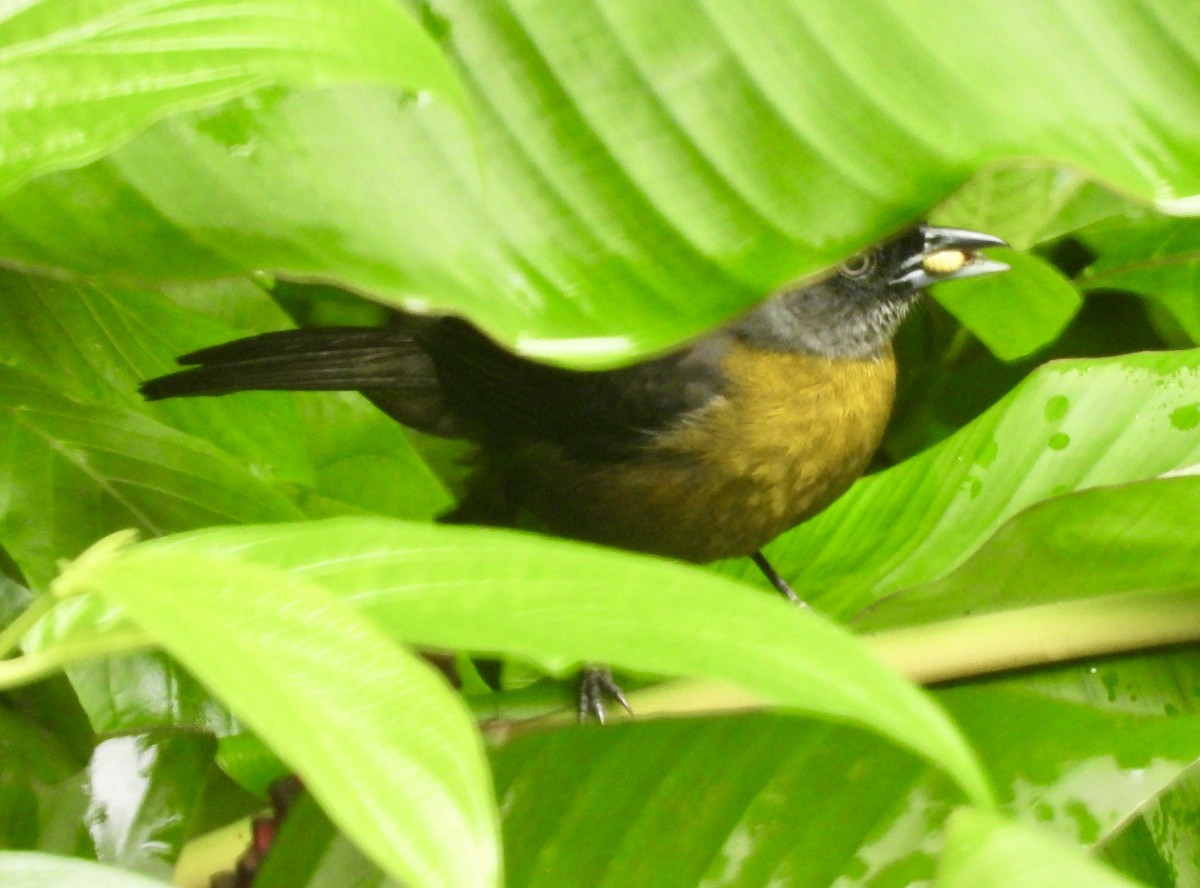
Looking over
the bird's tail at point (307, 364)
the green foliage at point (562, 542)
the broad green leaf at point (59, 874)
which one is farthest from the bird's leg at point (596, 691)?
the broad green leaf at point (59, 874)

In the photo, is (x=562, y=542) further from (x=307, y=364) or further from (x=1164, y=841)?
(x=307, y=364)

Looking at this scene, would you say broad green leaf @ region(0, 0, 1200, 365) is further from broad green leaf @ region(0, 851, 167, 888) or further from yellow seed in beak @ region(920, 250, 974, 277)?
yellow seed in beak @ region(920, 250, 974, 277)

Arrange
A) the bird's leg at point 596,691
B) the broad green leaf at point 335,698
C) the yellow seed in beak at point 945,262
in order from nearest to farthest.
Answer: the broad green leaf at point 335,698
the bird's leg at point 596,691
the yellow seed in beak at point 945,262

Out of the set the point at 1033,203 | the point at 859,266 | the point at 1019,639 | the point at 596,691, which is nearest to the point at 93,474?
the point at 596,691

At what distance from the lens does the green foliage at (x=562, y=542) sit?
39 cm

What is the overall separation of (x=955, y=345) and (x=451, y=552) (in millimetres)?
1397

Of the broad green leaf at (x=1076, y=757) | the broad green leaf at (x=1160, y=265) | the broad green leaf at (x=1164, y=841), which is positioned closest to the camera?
the broad green leaf at (x=1076, y=757)

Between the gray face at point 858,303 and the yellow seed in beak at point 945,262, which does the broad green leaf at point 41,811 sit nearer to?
the gray face at point 858,303

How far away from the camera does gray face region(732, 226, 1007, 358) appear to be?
5.17 feet

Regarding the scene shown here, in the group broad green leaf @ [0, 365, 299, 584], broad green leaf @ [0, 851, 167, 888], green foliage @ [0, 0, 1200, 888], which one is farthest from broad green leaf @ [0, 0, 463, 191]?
broad green leaf @ [0, 365, 299, 584]

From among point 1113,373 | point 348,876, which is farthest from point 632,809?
point 1113,373

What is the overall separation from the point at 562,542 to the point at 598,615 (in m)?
0.04

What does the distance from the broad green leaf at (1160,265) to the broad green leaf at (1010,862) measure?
1.12 metres

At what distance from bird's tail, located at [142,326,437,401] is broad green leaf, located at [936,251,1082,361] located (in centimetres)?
67
